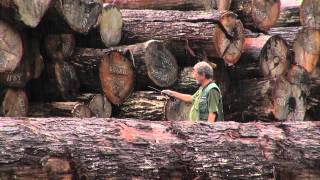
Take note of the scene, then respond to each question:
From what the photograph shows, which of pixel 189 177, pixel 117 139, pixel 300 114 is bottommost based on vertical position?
pixel 300 114

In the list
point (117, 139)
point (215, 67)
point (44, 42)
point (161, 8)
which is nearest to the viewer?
point (117, 139)

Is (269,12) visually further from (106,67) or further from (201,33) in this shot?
(106,67)

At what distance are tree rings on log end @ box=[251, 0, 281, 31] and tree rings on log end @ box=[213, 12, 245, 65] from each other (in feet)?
2.23

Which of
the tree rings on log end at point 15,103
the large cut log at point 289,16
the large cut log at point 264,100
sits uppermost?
Answer: the large cut log at point 289,16

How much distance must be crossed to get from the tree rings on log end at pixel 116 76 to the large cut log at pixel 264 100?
1443mm

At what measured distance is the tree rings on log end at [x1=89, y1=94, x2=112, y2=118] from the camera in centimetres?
743

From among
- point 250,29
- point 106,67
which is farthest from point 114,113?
point 250,29

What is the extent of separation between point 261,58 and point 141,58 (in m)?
1.63

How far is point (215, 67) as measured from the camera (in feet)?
26.2

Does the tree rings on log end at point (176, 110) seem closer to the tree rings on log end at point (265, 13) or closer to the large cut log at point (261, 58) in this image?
the large cut log at point (261, 58)

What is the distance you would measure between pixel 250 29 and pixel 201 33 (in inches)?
50.1

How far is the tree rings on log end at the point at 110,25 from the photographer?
7758 millimetres

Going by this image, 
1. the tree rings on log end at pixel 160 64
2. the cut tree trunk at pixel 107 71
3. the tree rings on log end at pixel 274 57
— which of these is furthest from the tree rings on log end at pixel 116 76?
the tree rings on log end at pixel 274 57

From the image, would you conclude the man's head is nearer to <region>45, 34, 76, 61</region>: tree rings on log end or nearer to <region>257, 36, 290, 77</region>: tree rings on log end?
<region>45, 34, 76, 61</region>: tree rings on log end
